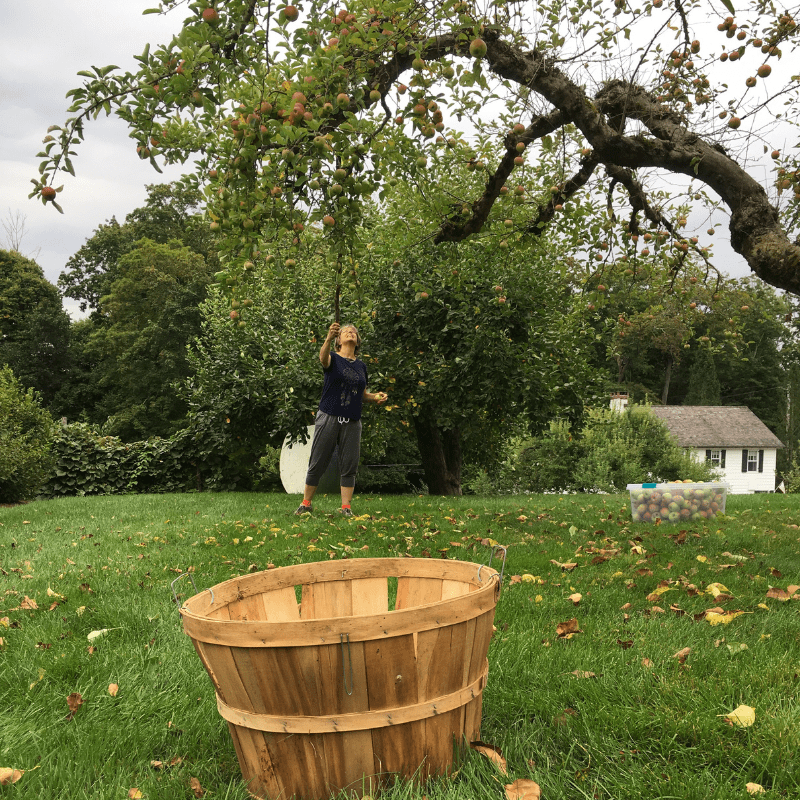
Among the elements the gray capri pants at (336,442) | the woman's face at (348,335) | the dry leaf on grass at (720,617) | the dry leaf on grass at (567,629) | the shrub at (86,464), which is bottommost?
the shrub at (86,464)

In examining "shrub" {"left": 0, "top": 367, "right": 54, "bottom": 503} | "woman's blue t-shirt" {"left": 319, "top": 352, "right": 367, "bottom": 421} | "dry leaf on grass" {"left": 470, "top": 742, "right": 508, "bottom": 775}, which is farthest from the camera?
"shrub" {"left": 0, "top": 367, "right": 54, "bottom": 503}

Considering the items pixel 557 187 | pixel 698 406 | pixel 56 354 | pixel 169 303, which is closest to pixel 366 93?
pixel 557 187

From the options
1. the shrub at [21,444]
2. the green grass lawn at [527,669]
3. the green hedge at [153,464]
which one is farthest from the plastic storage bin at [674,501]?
the shrub at [21,444]

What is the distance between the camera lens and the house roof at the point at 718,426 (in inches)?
1479

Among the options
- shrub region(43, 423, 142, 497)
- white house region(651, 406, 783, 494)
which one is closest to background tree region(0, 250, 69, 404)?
shrub region(43, 423, 142, 497)

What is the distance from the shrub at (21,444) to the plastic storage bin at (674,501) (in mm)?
10829

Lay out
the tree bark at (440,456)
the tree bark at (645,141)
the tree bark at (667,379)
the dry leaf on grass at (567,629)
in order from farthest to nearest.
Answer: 1. the tree bark at (667,379)
2. the tree bark at (440,456)
3. the tree bark at (645,141)
4. the dry leaf on grass at (567,629)

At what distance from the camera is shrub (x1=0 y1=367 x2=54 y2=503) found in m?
12.0

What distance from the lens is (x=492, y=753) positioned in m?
1.93

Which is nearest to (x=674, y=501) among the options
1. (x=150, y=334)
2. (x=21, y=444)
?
(x=21, y=444)

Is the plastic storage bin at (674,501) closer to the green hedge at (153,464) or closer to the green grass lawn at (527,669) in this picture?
the green grass lawn at (527,669)

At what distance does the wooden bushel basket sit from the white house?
38233 millimetres

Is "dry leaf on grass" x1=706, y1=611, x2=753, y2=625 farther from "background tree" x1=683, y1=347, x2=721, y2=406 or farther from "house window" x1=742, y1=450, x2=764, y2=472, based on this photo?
"background tree" x1=683, y1=347, x2=721, y2=406

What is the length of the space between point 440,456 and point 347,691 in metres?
12.5
